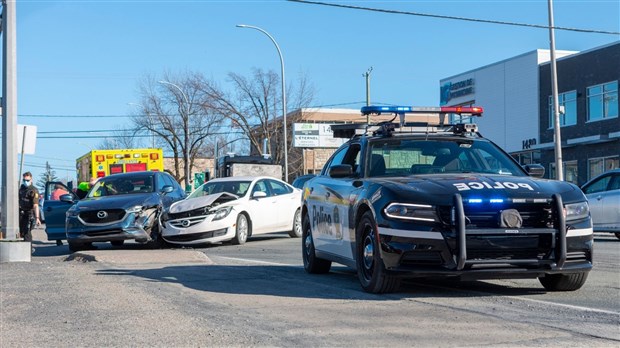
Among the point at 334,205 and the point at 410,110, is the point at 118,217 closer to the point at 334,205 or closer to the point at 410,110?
the point at 334,205

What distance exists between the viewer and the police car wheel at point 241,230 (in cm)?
1692

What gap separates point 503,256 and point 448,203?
26.5 inches

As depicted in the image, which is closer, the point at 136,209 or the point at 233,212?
the point at 136,209

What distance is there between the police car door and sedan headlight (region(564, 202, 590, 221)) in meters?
2.12

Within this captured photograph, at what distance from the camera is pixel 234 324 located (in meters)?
6.30

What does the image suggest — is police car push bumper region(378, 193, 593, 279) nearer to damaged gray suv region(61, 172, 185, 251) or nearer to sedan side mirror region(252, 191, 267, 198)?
damaged gray suv region(61, 172, 185, 251)

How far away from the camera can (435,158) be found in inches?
327

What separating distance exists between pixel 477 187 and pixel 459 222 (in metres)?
0.50

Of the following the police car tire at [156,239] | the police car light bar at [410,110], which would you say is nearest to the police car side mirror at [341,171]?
the police car light bar at [410,110]

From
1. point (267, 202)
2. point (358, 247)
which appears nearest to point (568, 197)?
point (358, 247)

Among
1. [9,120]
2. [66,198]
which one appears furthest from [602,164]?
[9,120]

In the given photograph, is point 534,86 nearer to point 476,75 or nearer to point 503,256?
point 476,75

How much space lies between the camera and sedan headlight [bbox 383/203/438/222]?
6.81 metres

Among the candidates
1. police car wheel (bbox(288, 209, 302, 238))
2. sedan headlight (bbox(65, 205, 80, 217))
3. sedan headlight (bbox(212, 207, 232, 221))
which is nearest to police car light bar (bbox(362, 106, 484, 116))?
sedan headlight (bbox(212, 207, 232, 221))
